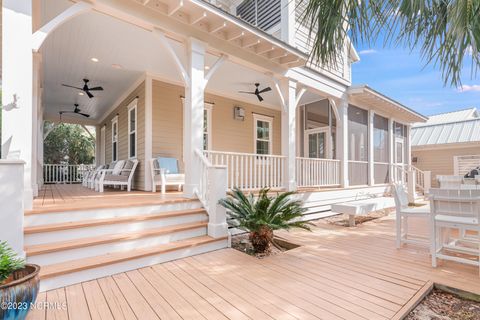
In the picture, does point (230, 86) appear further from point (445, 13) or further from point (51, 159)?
point (51, 159)

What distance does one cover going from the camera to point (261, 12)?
7477 millimetres

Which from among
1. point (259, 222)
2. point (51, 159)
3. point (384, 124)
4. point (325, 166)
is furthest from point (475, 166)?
point (51, 159)

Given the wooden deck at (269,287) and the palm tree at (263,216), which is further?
the palm tree at (263,216)

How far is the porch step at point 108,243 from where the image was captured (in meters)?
2.77

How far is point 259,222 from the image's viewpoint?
3812 mm

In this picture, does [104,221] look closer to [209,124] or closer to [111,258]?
[111,258]

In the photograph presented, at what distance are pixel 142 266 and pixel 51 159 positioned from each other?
60.6 feet

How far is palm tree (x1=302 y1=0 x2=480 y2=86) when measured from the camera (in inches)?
81.1

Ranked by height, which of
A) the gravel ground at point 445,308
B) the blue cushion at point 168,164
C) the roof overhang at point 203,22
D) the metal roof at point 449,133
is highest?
the roof overhang at point 203,22

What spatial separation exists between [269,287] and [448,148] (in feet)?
50.6

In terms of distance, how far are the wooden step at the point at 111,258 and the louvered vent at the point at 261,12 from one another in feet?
19.9

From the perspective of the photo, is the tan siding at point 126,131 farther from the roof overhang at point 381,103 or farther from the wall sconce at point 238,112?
the roof overhang at point 381,103

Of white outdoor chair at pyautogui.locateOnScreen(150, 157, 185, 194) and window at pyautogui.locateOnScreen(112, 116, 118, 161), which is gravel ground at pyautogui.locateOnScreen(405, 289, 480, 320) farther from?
window at pyautogui.locateOnScreen(112, 116, 118, 161)

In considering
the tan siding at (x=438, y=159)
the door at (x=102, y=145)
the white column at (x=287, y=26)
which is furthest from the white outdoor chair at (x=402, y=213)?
the tan siding at (x=438, y=159)
